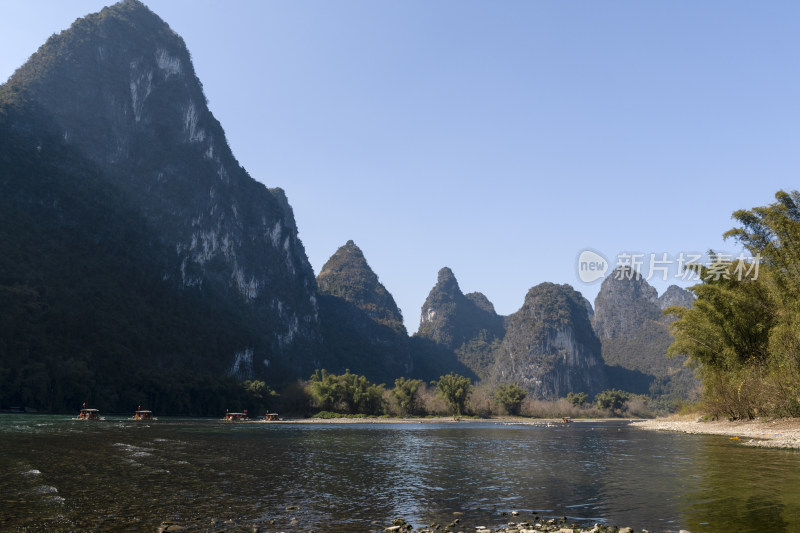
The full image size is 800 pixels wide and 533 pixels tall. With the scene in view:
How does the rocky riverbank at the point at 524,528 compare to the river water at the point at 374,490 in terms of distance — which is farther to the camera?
the river water at the point at 374,490

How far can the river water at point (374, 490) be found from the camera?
13.5m

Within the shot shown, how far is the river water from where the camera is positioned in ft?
44.3

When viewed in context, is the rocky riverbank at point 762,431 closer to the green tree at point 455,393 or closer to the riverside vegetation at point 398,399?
the riverside vegetation at point 398,399

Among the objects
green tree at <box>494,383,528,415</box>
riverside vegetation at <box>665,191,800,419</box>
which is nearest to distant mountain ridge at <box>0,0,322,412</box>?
green tree at <box>494,383,528,415</box>

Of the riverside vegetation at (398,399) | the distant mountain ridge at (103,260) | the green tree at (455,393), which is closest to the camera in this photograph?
the distant mountain ridge at (103,260)

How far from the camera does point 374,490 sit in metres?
19.2

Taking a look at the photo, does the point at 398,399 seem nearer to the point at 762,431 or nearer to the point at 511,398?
the point at 511,398

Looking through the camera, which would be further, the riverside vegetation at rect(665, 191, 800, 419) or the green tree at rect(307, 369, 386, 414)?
the green tree at rect(307, 369, 386, 414)

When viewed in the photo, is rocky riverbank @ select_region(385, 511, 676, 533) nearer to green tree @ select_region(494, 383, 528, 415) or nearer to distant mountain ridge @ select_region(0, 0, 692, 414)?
distant mountain ridge @ select_region(0, 0, 692, 414)

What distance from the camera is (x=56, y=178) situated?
14588 centimetres

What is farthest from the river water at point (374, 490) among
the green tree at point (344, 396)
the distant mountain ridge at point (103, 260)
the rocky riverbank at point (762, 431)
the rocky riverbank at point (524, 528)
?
the green tree at point (344, 396)

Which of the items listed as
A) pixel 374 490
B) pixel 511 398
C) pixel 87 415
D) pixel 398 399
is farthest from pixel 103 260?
pixel 374 490

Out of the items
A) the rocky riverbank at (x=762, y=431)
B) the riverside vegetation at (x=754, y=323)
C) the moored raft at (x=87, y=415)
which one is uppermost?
the riverside vegetation at (x=754, y=323)

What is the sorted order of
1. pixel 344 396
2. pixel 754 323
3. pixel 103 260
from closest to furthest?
1. pixel 754 323
2. pixel 344 396
3. pixel 103 260
